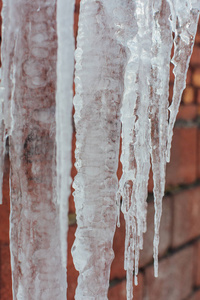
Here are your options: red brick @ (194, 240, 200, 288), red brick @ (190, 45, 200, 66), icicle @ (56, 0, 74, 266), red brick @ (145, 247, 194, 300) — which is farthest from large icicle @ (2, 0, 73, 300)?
red brick @ (194, 240, 200, 288)

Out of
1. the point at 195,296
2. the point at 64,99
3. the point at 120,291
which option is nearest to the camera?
the point at 64,99

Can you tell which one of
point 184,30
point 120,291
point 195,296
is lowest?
point 195,296

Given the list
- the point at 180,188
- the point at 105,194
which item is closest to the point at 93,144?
the point at 105,194

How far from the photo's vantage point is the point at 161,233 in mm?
830

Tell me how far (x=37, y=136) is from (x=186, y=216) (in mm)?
671

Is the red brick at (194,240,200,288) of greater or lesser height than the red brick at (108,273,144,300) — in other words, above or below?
below

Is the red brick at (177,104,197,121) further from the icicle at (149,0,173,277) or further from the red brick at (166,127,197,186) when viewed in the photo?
the icicle at (149,0,173,277)

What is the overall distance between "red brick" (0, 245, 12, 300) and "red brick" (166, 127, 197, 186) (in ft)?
1.51

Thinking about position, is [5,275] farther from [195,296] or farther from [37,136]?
[195,296]

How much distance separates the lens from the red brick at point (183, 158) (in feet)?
2.76

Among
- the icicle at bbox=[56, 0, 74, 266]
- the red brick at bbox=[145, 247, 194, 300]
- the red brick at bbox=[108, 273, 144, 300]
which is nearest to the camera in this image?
the icicle at bbox=[56, 0, 74, 266]

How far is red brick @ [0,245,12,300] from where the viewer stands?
46 cm

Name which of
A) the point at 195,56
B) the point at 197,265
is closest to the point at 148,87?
the point at 195,56

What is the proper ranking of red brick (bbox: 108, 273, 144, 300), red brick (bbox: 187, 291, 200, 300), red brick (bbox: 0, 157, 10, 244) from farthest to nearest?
red brick (bbox: 187, 291, 200, 300) → red brick (bbox: 108, 273, 144, 300) → red brick (bbox: 0, 157, 10, 244)
